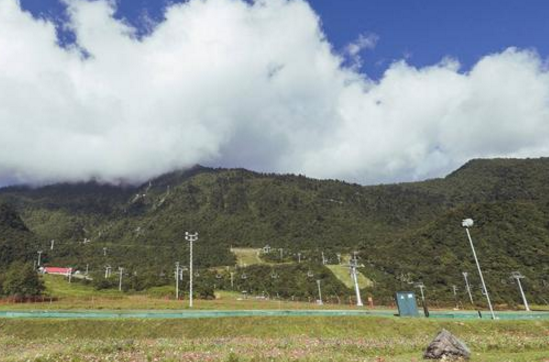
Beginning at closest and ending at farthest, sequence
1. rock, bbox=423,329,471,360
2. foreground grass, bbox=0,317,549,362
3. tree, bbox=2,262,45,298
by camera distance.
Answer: rock, bbox=423,329,471,360 → foreground grass, bbox=0,317,549,362 → tree, bbox=2,262,45,298

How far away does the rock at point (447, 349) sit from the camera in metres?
19.7

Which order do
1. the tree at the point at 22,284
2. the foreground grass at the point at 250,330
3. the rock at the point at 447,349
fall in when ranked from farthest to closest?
the tree at the point at 22,284
the foreground grass at the point at 250,330
the rock at the point at 447,349

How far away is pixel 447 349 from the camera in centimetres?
1977

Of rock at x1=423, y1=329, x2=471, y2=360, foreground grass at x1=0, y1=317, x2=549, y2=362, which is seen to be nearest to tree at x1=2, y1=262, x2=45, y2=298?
foreground grass at x1=0, y1=317, x2=549, y2=362

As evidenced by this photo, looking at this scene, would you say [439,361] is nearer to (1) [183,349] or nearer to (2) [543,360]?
(2) [543,360]

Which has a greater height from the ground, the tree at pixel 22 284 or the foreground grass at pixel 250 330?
the tree at pixel 22 284

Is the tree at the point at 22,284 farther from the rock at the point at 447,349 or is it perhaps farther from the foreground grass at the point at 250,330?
the rock at the point at 447,349

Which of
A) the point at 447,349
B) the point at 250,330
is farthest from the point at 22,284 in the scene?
the point at 447,349

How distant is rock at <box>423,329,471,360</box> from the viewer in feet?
64.6

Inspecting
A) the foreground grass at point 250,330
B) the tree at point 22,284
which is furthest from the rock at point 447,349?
the tree at point 22,284

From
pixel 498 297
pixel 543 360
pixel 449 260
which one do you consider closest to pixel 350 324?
pixel 543 360

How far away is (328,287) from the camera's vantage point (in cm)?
15412

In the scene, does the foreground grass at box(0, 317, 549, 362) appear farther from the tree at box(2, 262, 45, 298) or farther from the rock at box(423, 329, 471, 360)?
the tree at box(2, 262, 45, 298)

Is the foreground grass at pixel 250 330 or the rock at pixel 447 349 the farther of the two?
the foreground grass at pixel 250 330
